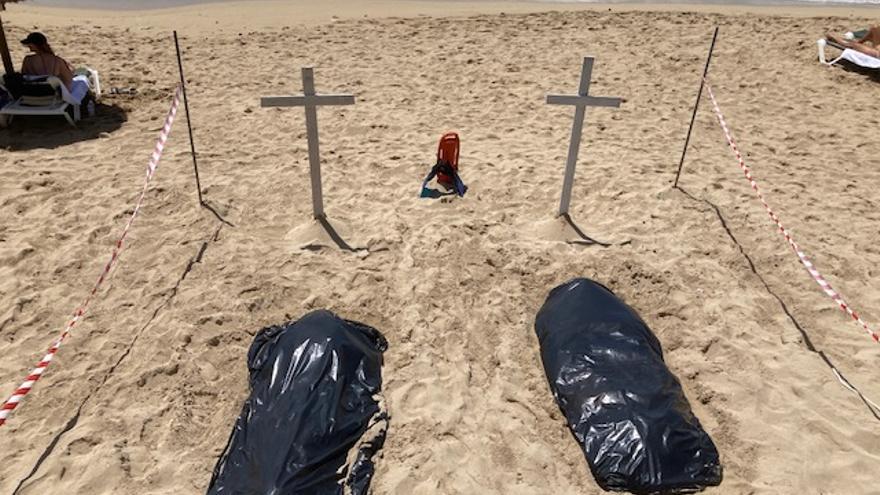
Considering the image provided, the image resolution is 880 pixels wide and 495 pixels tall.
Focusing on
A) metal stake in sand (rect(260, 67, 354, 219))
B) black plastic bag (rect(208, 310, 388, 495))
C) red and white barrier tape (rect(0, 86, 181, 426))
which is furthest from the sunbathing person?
black plastic bag (rect(208, 310, 388, 495))

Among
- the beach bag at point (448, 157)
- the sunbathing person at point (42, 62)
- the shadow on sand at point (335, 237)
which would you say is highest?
the sunbathing person at point (42, 62)

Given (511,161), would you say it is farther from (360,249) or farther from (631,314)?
(631,314)

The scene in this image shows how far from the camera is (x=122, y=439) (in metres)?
4.02

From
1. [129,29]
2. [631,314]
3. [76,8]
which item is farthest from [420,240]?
[76,8]

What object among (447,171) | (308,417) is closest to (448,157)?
(447,171)

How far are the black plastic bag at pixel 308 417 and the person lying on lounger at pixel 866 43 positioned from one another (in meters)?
10.5

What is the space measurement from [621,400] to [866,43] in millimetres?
10559

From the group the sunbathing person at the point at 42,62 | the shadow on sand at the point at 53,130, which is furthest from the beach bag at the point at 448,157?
the sunbathing person at the point at 42,62

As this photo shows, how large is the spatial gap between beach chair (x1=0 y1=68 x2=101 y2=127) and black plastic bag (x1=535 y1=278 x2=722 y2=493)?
22.0 ft

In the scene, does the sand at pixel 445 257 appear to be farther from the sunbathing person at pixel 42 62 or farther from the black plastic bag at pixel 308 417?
the sunbathing person at pixel 42 62

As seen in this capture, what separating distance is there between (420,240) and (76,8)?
13.4m

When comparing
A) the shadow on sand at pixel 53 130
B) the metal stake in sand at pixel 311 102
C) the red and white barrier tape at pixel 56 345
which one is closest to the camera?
the red and white barrier tape at pixel 56 345

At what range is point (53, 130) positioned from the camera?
810 cm

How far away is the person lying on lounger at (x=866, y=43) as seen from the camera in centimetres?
1067
